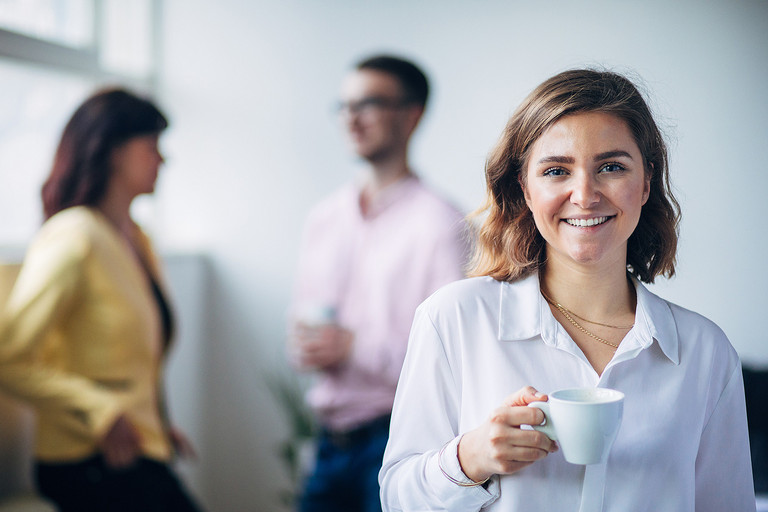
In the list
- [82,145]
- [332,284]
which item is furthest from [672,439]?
[82,145]

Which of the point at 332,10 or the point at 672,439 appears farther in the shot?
the point at 332,10

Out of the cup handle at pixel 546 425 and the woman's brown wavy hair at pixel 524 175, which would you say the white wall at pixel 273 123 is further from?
the cup handle at pixel 546 425

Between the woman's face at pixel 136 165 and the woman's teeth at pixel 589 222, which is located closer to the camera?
the woman's teeth at pixel 589 222

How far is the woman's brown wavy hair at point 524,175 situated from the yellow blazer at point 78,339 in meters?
1.18

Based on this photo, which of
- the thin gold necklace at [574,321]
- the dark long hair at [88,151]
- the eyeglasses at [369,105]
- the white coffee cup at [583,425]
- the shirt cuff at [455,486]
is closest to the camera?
the white coffee cup at [583,425]

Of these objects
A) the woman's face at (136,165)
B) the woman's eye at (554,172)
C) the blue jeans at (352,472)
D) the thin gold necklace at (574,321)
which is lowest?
the blue jeans at (352,472)

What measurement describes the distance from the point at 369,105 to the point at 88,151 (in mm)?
811

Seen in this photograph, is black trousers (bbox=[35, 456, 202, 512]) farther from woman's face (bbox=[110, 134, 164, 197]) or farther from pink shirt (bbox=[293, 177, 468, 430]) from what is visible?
woman's face (bbox=[110, 134, 164, 197])

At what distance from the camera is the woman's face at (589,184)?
924 millimetres

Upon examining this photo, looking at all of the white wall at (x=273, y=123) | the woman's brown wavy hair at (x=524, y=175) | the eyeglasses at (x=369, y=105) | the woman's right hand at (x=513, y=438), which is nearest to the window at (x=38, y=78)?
the white wall at (x=273, y=123)

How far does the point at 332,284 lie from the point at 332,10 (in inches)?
61.1

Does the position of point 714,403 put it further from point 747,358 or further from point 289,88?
point 289,88

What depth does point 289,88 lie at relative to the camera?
3260 mm

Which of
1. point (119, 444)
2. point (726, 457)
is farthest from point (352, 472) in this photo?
point (726, 457)
